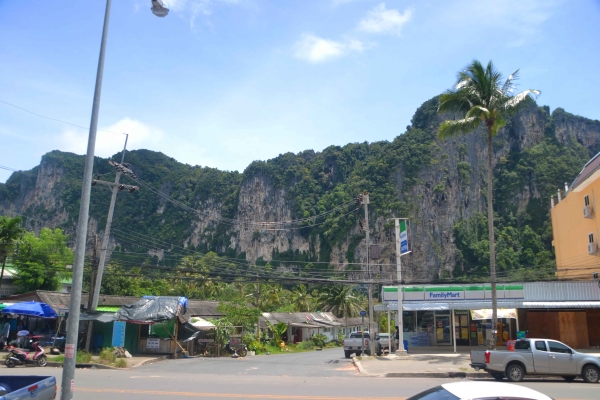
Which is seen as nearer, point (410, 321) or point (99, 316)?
point (99, 316)

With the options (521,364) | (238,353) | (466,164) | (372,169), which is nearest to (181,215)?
(372,169)

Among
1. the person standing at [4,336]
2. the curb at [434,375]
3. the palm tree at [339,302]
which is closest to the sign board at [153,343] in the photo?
the person standing at [4,336]

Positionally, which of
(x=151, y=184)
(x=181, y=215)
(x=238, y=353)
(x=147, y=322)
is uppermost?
(x=151, y=184)

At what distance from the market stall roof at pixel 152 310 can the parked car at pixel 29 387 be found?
1557cm

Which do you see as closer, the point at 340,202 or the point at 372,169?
the point at 372,169

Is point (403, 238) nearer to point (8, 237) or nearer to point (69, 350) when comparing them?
point (69, 350)

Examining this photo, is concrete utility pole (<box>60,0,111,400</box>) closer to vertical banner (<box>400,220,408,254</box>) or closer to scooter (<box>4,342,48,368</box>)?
scooter (<box>4,342,48,368</box>)

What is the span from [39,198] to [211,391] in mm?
157968

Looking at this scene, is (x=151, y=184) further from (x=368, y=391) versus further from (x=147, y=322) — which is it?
(x=368, y=391)

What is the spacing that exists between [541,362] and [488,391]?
11952mm

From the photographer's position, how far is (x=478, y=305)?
83.1 ft

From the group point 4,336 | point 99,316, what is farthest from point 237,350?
point 4,336

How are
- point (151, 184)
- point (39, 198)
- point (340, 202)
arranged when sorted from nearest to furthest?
point (340, 202), point (39, 198), point (151, 184)

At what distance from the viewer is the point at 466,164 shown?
4456 inches
